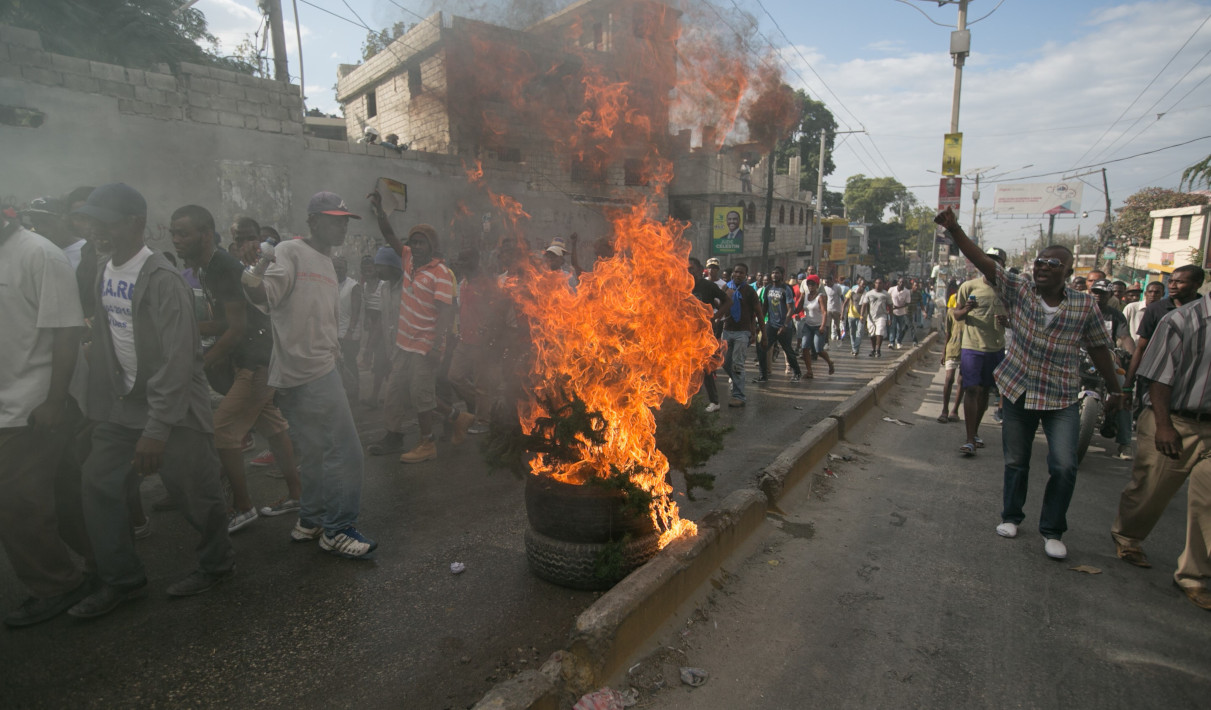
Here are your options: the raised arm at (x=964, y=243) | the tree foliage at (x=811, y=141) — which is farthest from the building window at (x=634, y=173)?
the tree foliage at (x=811, y=141)

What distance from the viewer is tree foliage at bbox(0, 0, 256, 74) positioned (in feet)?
53.8

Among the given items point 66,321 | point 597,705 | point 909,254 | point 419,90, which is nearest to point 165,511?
point 66,321

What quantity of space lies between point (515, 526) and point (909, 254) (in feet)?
284

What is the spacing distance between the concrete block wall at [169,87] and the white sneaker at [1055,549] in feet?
39.0

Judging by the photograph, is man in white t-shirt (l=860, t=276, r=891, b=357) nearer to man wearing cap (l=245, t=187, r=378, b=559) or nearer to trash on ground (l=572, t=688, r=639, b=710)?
man wearing cap (l=245, t=187, r=378, b=559)

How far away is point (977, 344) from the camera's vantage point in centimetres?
639

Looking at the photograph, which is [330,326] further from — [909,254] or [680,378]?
[909,254]

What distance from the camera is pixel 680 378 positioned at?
13.5 ft

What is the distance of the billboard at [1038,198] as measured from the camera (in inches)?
2293

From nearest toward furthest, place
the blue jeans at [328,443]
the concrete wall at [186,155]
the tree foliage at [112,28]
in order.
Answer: the blue jeans at [328,443]
the concrete wall at [186,155]
the tree foliage at [112,28]

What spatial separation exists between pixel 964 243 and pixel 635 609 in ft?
10.1

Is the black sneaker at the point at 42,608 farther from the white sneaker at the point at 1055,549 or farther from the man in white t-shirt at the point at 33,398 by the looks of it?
the white sneaker at the point at 1055,549

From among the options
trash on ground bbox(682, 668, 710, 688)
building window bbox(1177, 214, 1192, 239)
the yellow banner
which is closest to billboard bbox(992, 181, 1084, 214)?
building window bbox(1177, 214, 1192, 239)

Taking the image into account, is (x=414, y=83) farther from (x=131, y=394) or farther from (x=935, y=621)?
→ (x=935, y=621)
